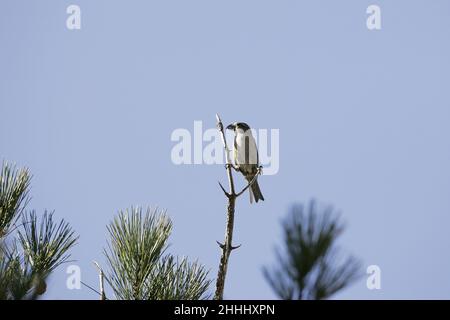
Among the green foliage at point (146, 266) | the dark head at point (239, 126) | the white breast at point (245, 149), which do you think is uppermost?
the dark head at point (239, 126)

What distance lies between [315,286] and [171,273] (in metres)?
1.19

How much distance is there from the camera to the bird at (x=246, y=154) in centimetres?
731

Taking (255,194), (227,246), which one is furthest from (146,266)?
(255,194)

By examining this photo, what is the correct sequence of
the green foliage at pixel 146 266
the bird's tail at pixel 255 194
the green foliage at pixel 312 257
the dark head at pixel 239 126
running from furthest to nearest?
the dark head at pixel 239 126 < the bird's tail at pixel 255 194 < the green foliage at pixel 146 266 < the green foliage at pixel 312 257

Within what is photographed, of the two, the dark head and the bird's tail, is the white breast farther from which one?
the bird's tail

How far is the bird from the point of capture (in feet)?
24.0

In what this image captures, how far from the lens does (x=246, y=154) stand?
7477 mm

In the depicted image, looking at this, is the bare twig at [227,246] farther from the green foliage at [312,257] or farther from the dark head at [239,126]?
the dark head at [239,126]

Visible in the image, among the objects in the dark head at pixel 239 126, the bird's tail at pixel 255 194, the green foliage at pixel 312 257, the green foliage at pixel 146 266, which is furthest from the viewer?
the dark head at pixel 239 126

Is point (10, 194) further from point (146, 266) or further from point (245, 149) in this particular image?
point (245, 149)

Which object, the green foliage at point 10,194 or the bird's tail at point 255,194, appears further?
the bird's tail at point 255,194

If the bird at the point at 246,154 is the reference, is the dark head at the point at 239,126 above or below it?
above

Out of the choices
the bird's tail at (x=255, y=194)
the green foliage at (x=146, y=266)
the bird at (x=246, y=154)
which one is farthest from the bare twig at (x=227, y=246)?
the bird's tail at (x=255, y=194)
